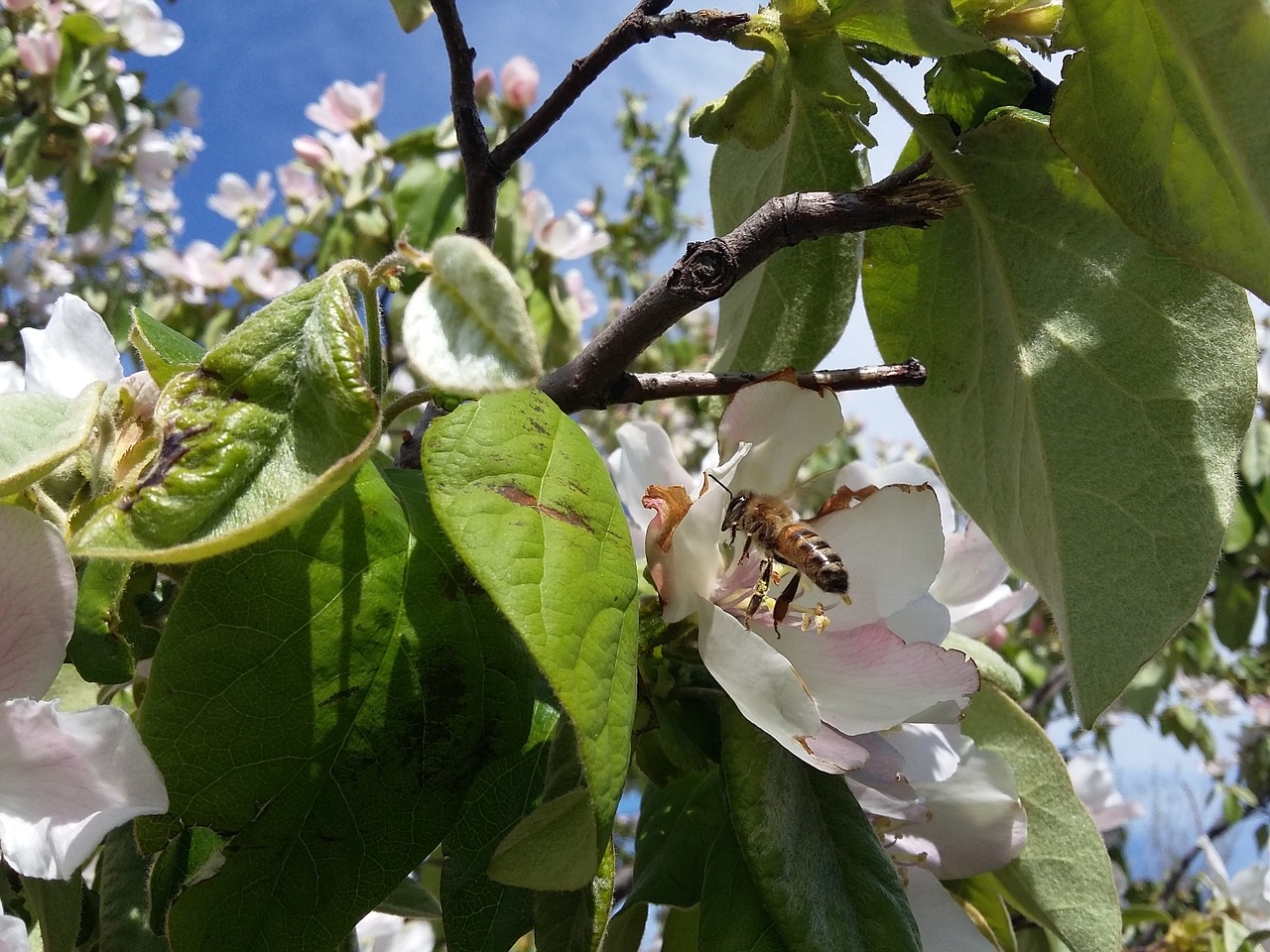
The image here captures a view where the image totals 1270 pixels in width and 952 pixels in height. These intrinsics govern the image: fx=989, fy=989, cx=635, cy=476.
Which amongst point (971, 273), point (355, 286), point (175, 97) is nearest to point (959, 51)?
point (971, 273)

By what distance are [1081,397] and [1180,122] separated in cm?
14

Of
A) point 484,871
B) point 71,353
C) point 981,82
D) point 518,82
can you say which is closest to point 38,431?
point 71,353

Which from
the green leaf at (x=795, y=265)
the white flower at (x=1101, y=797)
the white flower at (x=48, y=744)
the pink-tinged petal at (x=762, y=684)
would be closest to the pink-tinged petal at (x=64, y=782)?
the white flower at (x=48, y=744)

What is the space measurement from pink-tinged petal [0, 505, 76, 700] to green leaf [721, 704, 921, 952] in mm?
286

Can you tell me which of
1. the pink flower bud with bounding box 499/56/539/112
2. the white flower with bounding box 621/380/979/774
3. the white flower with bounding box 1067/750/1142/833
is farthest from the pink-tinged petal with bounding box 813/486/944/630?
the pink flower bud with bounding box 499/56/539/112

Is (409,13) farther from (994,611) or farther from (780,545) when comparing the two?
(994,611)

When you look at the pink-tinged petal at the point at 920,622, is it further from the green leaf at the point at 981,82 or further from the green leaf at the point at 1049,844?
the green leaf at the point at 981,82

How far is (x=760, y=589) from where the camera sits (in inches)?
21.4

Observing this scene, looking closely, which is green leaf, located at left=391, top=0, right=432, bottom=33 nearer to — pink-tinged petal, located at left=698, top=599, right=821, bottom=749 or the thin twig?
the thin twig

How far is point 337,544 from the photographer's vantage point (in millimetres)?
410

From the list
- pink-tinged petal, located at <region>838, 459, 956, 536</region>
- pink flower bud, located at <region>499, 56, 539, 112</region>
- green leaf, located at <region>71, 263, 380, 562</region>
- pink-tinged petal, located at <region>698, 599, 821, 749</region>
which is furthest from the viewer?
pink flower bud, located at <region>499, 56, 539, 112</region>

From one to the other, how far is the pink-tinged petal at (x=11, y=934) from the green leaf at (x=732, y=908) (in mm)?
277

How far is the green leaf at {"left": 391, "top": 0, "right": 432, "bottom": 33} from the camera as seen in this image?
0.66 m

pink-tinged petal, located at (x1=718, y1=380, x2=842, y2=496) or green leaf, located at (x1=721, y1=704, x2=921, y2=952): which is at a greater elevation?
pink-tinged petal, located at (x1=718, y1=380, x2=842, y2=496)
